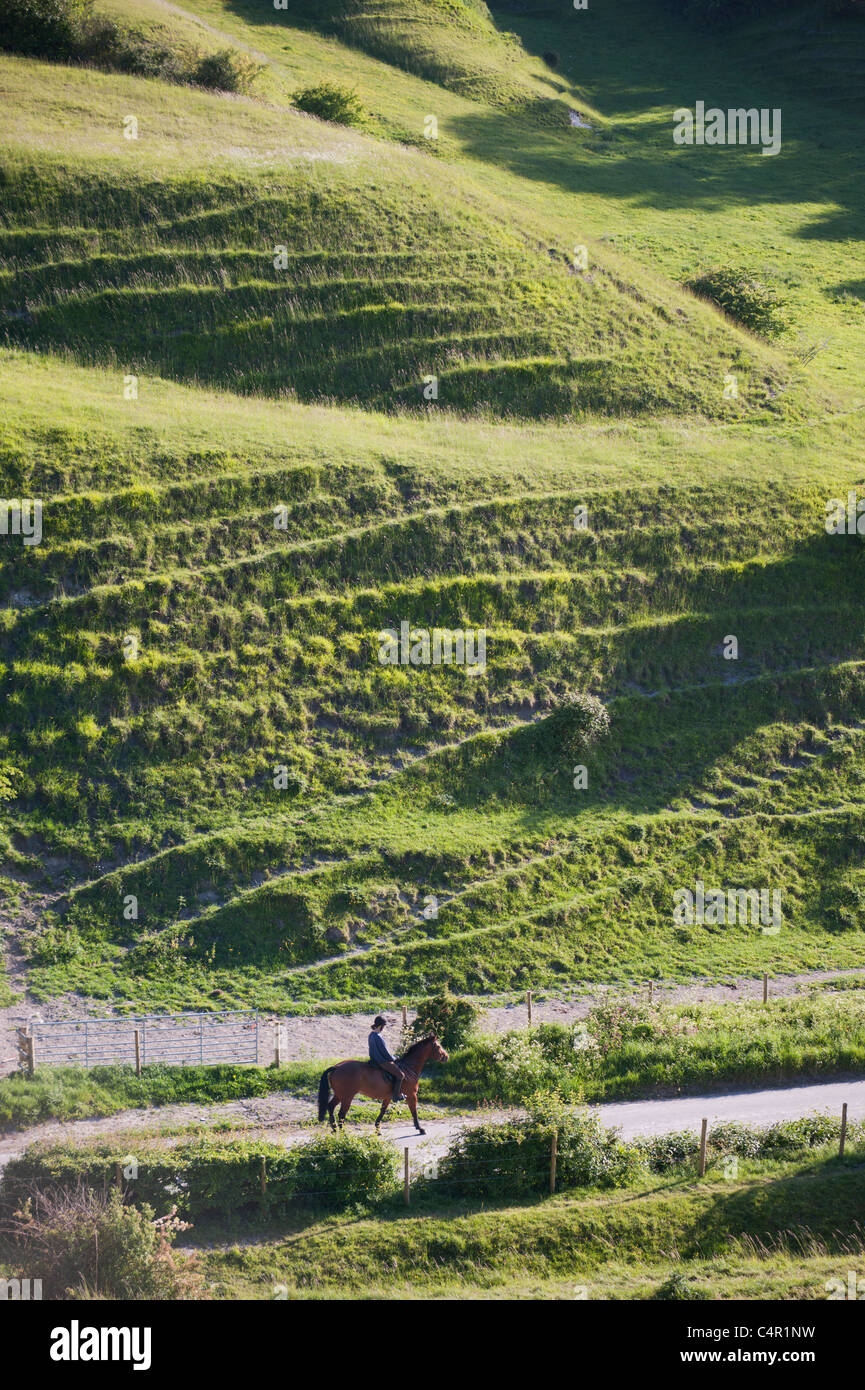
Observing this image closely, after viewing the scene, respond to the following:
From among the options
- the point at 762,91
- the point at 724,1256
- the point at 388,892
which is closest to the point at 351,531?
the point at 388,892

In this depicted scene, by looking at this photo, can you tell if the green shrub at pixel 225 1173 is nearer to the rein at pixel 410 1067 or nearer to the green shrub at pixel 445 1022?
the rein at pixel 410 1067

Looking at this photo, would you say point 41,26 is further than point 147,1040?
Yes

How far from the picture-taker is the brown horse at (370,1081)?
2297 cm

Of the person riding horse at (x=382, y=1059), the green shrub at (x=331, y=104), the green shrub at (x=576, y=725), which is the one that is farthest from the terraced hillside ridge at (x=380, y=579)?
the person riding horse at (x=382, y=1059)

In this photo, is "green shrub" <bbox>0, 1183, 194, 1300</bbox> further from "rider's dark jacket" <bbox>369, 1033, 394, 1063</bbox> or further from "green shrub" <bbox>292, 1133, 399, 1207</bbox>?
"rider's dark jacket" <bbox>369, 1033, 394, 1063</bbox>

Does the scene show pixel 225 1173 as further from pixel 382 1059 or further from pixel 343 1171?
pixel 382 1059

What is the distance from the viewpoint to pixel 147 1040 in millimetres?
26812

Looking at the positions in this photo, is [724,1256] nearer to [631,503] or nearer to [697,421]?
[631,503]

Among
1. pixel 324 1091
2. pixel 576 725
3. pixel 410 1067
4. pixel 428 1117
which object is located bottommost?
pixel 428 1117

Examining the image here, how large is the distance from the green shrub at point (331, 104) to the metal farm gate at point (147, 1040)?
5278 cm

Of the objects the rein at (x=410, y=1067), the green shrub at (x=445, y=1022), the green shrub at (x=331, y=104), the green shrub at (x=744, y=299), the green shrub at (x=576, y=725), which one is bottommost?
the green shrub at (x=445, y=1022)

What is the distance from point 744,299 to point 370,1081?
151 feet

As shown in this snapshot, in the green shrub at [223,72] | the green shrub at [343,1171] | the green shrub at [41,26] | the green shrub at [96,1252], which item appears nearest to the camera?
the green shrub at [96,1252]

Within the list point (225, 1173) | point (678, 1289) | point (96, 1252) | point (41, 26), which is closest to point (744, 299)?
point (41, 26)
